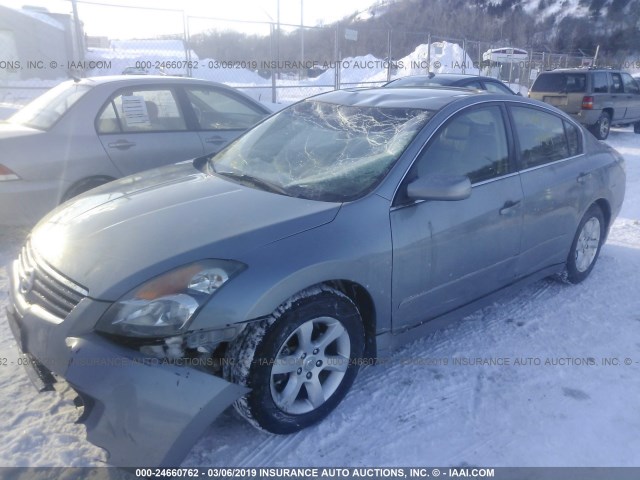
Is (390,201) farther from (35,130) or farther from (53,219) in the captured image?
(35,130)

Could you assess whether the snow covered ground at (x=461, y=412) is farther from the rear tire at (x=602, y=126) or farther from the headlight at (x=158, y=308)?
the rear tire at (x=602, y=126)

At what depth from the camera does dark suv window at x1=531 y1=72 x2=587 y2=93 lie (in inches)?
505

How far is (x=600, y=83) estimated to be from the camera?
515 inches

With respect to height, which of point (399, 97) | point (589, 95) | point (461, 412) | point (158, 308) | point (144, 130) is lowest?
point (461, 412)

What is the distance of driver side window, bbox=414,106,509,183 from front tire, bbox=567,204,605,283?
4.14ft

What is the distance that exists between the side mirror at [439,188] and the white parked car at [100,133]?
2.58m

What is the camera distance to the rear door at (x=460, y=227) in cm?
291

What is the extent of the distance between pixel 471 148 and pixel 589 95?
11008 millimetres

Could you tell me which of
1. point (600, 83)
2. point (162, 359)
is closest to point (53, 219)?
point (162, 359)

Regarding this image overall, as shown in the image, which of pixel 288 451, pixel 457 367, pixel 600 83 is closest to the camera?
pixel 288 451

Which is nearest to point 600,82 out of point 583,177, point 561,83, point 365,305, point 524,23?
point 561,83

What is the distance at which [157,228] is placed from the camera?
2.56m

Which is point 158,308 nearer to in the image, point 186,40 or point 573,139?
point 573,139

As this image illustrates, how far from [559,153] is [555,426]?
7.20ft
